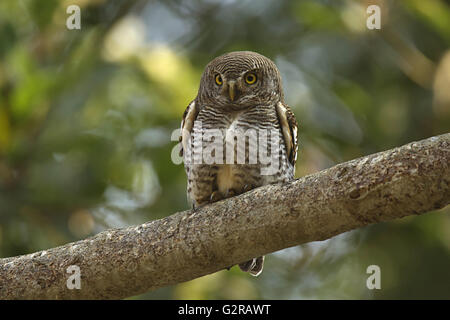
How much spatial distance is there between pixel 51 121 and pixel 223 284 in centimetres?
271

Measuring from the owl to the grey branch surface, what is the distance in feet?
3.40

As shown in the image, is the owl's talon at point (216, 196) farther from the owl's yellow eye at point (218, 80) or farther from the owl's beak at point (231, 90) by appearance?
the owl's yellow eye at point (218, 80)

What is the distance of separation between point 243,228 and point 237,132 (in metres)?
1.40

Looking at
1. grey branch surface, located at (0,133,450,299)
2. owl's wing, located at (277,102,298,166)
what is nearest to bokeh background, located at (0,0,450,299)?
owl's wing, located at (277,102,298,166)

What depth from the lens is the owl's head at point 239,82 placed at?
4.97 m

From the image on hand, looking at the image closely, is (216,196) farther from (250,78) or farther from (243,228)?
(243,228)

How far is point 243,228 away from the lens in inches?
138

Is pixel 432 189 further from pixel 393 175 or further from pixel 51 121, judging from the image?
pixel 51 121

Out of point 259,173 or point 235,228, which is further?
point 259,173

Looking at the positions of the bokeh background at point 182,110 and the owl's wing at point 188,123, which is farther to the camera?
the bokeh background at point 182,110

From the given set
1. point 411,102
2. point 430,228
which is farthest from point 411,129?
point 430,228

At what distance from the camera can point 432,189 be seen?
2.89 metres

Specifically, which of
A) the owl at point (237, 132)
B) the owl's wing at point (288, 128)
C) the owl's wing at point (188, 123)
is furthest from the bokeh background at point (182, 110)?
the owl's wing at point (288, 128)
